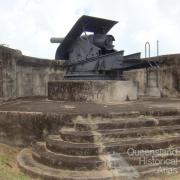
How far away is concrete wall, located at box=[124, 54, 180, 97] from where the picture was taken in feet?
34.6

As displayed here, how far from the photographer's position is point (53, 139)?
553cm

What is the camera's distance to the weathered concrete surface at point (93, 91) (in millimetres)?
8180

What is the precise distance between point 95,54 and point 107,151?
13.3 ft

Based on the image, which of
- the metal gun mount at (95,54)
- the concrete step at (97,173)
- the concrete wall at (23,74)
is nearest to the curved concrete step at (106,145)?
the concrete step at (97,173)

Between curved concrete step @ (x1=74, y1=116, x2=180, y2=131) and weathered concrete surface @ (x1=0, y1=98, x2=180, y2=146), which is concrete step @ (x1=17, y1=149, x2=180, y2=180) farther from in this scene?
weathered concrete surface @ (x1=0, y1=98, x2=180, y2=146)

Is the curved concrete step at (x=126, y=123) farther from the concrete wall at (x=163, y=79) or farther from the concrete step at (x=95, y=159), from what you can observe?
the concrete wall at (x=163, y=79)

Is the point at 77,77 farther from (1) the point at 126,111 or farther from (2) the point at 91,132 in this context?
(2) the point at 91,132

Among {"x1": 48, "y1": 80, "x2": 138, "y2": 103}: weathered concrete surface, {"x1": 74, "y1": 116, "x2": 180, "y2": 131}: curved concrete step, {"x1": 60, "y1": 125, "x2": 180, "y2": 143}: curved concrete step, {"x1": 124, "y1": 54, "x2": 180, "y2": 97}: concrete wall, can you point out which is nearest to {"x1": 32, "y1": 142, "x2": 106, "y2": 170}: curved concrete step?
{"x1": 60, "y1": 125, "x2": 180, "y2": 143}: curved concrete step

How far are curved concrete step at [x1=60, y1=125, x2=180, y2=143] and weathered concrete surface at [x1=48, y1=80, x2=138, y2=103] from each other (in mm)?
2547

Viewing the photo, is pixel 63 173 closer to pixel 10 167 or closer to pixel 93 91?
pixel 10 167

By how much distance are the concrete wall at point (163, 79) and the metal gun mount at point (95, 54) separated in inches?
64.3

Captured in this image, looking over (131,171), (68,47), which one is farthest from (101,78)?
(131,171)

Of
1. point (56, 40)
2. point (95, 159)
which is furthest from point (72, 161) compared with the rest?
point (56, 40)

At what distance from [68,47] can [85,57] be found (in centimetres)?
98
